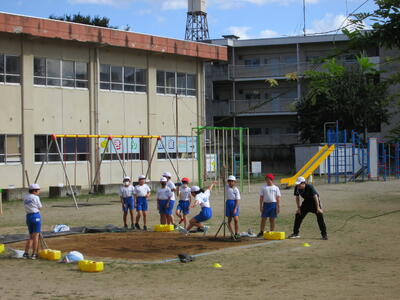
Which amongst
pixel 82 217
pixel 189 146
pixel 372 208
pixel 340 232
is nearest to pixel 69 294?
pixel 340 232

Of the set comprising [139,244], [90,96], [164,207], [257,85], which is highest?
[257,85]

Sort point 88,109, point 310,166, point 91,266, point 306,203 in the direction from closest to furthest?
point 91,266, point 306,203, point 88,109, point 310,166

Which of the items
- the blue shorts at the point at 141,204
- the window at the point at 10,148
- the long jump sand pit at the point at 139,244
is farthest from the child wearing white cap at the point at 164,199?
the window at the point at 10,148

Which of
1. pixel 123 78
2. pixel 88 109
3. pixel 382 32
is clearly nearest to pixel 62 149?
pixel 88 109

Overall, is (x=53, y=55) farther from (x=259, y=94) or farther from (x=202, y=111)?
(x=259, y=94)

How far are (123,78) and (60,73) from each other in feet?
16.8

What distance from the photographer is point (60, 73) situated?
1485 inches

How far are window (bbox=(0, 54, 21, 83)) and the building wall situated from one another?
0.97 feet

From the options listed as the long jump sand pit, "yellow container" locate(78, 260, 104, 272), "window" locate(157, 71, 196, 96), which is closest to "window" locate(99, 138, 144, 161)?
"window" locate(157, 71, 196, 96)

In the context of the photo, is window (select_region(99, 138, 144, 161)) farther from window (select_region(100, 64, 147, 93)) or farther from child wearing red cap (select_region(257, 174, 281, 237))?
child wearing red cap (select_region(257, 174, 281, 237))

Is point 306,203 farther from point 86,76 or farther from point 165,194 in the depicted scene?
point 86,76

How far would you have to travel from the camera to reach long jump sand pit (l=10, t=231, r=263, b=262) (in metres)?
14.4

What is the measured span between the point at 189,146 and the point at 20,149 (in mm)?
13563

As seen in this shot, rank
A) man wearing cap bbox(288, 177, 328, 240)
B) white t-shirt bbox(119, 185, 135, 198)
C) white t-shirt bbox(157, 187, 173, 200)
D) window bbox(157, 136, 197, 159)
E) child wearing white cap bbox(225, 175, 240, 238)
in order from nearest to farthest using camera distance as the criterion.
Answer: man wearing cap bbox(288, 177, 328, 240) → child wearing white cap bbox(225, 175, 240, 238) → white t-shirt bbox(157, 187, 173, 200) → white t-shirt bbox(119, 185, 135, 198) → window bbox(157, 136, 197, 159)
